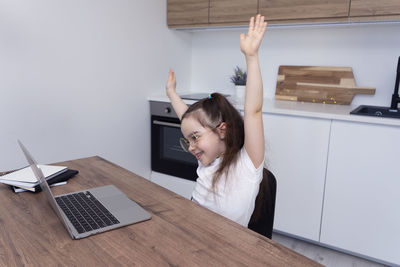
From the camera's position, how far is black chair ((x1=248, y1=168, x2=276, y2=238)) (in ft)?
3.68

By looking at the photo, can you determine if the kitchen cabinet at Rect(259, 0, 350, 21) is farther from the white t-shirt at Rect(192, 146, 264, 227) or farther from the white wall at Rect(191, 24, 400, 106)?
the white t-shirt at Rect(192, 146, 264, 227)

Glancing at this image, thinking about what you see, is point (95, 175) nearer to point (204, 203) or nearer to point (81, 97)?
point (204, 203)

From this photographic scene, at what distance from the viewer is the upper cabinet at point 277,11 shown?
2.09 meters

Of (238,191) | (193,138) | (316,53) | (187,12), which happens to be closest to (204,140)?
(193,138)

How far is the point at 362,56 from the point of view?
2492 mm

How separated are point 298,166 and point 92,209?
1.57 meters

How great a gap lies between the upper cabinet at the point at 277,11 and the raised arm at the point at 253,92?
57.2 inches

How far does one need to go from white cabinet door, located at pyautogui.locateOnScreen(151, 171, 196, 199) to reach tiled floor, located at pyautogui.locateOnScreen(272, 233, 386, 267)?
Answer: 857 mm

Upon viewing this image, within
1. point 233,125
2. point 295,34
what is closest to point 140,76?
point 295,34

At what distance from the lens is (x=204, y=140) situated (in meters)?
1.17

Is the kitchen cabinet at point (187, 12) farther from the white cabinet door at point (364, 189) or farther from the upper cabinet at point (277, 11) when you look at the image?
the white cabinet door at point (364, 189)

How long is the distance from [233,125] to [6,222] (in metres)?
0.76

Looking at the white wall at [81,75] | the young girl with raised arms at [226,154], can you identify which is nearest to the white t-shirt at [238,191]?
the young girl with raised arms at [226,154]

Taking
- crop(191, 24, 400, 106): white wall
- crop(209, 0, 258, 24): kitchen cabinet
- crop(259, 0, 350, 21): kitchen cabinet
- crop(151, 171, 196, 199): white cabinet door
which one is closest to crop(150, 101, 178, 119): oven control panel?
crop(151, 171, 196, 199): white cabinet door
